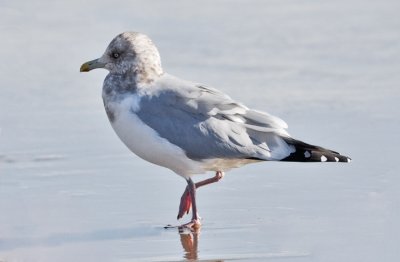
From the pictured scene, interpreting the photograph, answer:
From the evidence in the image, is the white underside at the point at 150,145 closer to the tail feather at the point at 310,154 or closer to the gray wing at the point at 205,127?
the gray wing at the point at 205,127

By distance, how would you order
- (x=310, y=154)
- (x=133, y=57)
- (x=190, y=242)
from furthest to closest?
(x=133, y=57), (x=310, y=154), (x=190, y=242)

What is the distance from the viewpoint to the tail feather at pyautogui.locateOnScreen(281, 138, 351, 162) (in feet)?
24.6

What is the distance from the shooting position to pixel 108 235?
23.1ft

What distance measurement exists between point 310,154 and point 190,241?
1011mm

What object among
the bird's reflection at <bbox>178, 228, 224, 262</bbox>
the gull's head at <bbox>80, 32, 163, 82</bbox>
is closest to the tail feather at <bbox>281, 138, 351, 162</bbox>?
the bird's reflection at <bbox>178, 228, 224, 262</bbox>

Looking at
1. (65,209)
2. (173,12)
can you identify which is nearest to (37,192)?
(65,209)

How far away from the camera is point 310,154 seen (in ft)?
24.6

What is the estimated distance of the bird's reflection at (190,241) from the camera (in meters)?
6.62

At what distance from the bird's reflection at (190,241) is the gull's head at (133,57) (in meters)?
1.15

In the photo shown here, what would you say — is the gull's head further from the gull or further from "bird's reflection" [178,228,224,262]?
"bird's reflection" [178,228,224,262]

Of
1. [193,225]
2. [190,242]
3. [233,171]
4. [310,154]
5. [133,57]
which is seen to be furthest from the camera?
[233,171]

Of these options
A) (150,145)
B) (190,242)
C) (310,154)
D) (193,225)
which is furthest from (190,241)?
(310,154)

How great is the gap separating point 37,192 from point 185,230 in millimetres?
1208

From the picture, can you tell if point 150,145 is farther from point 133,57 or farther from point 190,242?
point 190,242
